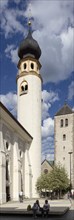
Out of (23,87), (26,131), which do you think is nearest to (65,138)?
(23,87)

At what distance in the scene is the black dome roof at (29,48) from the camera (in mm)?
58375

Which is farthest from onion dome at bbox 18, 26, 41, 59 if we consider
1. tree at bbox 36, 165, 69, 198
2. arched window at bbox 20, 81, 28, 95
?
tree at bbox 36, 165, 69, 198

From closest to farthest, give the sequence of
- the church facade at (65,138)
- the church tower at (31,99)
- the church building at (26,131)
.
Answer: the church building at (26,131), the church tower at (31,99), the church facade at (65,138)

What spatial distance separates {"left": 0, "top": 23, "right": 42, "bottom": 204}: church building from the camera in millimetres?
41481

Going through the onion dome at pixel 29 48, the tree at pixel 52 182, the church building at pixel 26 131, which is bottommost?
the tree at pixel 52 182

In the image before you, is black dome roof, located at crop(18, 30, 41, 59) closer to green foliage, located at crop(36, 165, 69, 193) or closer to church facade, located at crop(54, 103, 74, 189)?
green foliage, located at crop(36, 165, 69, 193)

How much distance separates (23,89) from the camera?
56.3 m

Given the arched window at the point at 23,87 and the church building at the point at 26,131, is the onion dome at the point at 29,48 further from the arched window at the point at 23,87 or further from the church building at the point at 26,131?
the arched window at the point at 23,87

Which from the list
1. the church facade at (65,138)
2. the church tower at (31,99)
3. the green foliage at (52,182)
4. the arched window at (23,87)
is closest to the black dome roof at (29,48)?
the church tower at (31,99)

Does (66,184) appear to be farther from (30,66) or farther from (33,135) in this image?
(30,66)

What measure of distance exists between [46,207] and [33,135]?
33236mm

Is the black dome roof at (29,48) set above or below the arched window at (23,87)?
above

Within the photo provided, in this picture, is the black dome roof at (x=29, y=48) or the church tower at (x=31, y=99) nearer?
the church tower at (x=31, y=99)

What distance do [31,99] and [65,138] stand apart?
26040mm
